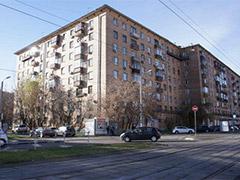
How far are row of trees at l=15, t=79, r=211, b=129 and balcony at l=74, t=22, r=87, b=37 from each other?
37.8 ft

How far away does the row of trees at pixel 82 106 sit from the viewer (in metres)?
47.4

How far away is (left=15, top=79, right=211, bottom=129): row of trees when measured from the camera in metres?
47.4

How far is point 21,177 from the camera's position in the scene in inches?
384

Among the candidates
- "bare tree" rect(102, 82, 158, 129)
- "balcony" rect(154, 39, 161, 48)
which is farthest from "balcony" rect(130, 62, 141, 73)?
"bare tree" rect(102, 82, 158, 129)

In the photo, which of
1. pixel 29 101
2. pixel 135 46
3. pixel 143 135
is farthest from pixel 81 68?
pixel 143 135

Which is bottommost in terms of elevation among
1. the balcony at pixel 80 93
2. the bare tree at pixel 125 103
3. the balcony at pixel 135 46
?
the bare tree at pixel 125 103

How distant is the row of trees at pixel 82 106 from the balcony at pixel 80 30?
11530 millimetres

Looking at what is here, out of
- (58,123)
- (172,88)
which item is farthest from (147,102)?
(172,88)

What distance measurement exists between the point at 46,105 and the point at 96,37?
1806cm

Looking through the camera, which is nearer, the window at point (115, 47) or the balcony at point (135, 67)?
the window at point (115, 47)

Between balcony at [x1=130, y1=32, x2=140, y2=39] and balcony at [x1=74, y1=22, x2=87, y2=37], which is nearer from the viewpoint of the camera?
balcony at [x1=74, y1=22, x2=87, y2=37]

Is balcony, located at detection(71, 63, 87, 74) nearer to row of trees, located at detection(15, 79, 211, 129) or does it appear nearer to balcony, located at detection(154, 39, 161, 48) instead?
row of trees, located at detection(15, 79, 211, 129)

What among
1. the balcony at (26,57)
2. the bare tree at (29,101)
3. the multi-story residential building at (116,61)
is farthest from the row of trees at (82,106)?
the balcony at (26,57)

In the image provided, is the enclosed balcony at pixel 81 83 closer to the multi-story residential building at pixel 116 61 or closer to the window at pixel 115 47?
the multi-story residential building at pixel 116 61
